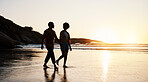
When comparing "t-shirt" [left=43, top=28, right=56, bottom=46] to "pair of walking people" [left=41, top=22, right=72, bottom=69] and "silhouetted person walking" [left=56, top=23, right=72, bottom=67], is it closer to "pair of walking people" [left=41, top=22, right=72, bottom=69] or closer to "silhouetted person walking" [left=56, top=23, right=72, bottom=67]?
"pair of walking people" [left=41, top=22, right=72, bottom=69]

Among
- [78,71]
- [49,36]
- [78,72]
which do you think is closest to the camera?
[78,72]

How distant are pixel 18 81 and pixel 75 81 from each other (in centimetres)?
153

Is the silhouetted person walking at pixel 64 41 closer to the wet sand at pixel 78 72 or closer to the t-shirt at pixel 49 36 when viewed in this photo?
the t-shirt at pixel 49 36

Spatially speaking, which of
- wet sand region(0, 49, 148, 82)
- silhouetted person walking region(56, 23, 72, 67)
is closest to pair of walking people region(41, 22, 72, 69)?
silhouetted person walking region(56, 23, 72, 67)

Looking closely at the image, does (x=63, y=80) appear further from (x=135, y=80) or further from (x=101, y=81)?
(x=135, y=80)

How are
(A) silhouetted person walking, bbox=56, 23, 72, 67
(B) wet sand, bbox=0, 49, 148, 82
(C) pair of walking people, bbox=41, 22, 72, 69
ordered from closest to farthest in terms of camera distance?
1. (B) wet sand, bbox=0, 49, 148, 82
2. (C) pair of walking people, bbox=41, 22, 72, 69
3. (A) silhouetted person walking, bbox=56, 23, 72, 67

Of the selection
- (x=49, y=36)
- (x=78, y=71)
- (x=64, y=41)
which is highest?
(x=49, y=36)

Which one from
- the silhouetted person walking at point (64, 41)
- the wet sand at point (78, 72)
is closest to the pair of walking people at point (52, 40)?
the silhouetted person walking at point (64, 41)

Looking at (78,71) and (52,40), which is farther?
(52,40)

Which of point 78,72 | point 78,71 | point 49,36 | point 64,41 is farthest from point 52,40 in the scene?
point 78,72

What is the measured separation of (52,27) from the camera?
895cm

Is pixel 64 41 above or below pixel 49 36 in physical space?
below

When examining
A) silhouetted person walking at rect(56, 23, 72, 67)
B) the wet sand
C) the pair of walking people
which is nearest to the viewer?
the wet sand

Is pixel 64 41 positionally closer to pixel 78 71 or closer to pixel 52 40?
pixel 52 40
